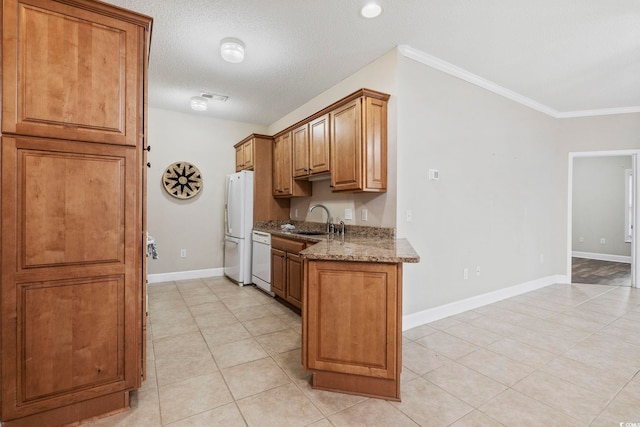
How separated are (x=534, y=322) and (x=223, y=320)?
3.31 metres

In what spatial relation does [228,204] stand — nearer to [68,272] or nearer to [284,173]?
[284,173]

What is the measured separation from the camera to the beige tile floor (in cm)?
169

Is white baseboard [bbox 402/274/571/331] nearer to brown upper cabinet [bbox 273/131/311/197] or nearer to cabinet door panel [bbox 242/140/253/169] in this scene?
brown upper cabinet [bbox 273/131/311/197]

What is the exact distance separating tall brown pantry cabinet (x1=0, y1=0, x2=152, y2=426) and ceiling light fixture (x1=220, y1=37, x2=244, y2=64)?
1058 millimetres

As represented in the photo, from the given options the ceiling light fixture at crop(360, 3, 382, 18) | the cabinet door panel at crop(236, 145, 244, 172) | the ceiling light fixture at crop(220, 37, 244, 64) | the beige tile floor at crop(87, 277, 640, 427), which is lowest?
the beige tile floor at crop(87, 277, 640, 427)

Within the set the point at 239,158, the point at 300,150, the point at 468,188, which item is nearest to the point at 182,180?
the point at 239,158

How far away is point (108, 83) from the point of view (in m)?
1.67

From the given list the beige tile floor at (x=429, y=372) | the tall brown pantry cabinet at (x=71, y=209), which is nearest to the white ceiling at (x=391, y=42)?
the tall brown pantry cabinet at (x=71, y=209)

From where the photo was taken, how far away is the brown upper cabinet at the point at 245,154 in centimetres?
468

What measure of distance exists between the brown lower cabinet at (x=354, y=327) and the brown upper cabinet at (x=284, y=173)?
2382mm

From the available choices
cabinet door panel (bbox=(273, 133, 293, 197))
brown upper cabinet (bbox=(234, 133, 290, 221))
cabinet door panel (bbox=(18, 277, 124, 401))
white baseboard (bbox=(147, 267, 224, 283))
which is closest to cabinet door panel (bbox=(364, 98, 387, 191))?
cabinet door panel (bbox=(273, 133, 293, 197))

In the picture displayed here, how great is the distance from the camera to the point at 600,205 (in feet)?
22.1

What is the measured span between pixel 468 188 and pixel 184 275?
4.47m

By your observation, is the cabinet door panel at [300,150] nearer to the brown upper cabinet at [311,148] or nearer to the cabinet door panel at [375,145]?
the brown upper cabinet at [311,148]
